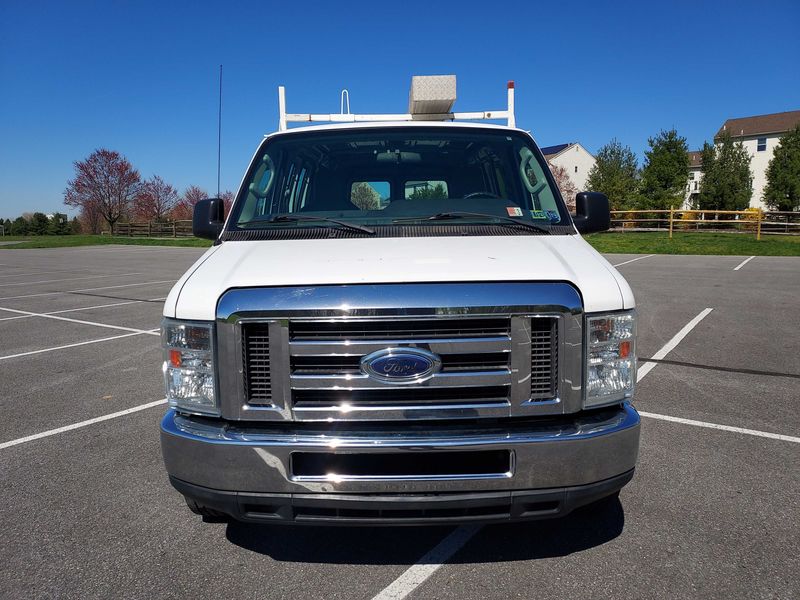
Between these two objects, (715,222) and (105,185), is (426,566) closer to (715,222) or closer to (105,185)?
(715,222)

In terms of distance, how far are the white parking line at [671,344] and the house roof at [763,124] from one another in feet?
235

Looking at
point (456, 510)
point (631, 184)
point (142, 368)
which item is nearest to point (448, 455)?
point (456, 510)

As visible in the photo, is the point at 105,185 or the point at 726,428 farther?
the point at 105,185

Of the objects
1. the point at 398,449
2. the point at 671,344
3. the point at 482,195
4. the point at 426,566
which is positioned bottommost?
the point at 426,566

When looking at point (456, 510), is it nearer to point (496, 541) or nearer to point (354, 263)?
point (496, 541)

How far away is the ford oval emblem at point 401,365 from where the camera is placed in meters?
2.42

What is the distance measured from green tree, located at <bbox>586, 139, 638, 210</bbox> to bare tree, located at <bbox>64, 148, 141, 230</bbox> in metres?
40.5

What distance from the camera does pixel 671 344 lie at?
738cm

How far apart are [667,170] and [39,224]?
6047cm

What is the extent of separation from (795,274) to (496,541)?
1578cm

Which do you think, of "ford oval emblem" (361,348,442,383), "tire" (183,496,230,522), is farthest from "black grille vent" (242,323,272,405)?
"tire" (183,496,230,522)

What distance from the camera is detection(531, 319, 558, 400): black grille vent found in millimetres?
2480

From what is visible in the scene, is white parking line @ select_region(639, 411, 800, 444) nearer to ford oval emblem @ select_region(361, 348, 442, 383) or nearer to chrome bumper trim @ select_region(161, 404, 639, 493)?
chrome bumper trim @ select_region(161, 404, 639, 493)

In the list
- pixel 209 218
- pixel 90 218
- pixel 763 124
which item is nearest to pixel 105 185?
pixel 90 218
